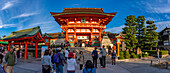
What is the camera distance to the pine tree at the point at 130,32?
2269 centimetres

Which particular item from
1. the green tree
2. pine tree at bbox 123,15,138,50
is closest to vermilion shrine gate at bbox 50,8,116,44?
pine tree at bbox 123,15,138,50

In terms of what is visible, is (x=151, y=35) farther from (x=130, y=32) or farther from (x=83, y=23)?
(x=83, y=23)


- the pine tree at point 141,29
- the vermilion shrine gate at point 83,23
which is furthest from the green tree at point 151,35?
the vermilion shrine gate at point 83,23

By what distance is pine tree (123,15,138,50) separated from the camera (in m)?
22.7

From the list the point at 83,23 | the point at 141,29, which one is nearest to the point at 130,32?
the point at 141,29

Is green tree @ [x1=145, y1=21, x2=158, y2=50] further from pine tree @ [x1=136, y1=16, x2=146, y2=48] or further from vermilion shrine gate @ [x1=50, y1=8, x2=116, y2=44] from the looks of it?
vermilion shrine gate @ [x1=50, y1=8, x2=116, y2=44]

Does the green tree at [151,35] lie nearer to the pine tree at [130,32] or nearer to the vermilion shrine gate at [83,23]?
the pine tree at [130,32]

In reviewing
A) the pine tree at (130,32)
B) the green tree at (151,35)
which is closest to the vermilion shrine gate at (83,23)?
the pine tree at (130,32)

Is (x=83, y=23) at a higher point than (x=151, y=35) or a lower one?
higher

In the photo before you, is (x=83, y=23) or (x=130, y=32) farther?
(x=83, y=23)

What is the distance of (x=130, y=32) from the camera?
23703 millimetres

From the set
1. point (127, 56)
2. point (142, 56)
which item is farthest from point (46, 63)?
point (142, 56)

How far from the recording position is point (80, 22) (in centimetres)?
2769

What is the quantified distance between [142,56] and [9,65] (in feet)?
67.6
